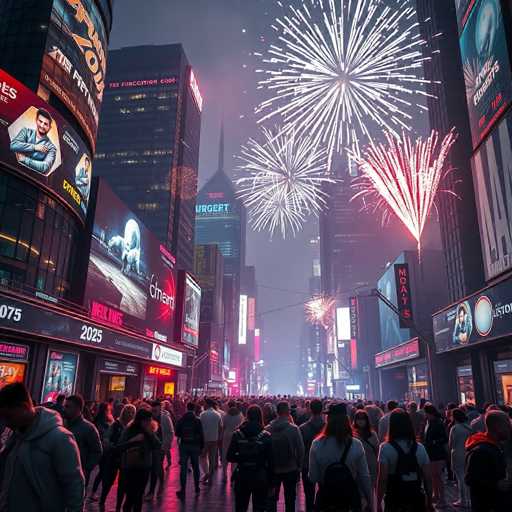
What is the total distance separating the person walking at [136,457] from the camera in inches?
252

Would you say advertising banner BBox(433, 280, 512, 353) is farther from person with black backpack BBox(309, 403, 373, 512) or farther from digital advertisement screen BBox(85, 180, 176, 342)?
digital advertisement screen BBox(85, 180, 176, 342)

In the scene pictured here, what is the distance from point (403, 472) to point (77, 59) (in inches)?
1342

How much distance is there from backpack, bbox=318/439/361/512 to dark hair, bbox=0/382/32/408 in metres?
2.84

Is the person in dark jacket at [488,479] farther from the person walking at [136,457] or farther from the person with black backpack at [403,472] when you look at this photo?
the person walking at [136,457]

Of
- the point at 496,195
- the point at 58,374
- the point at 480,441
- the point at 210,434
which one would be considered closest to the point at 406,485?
the point at 480,441

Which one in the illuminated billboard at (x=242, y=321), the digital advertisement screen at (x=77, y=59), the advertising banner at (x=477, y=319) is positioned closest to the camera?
the advertising banner at (x=477, y=319)

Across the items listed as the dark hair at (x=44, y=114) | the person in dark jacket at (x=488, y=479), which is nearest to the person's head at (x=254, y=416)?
the person in dark jacket at (x=488, y=479)

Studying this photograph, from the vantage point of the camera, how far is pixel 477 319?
2520 cm

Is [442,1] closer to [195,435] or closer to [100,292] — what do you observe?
[100,292]

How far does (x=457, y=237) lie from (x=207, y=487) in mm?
34389

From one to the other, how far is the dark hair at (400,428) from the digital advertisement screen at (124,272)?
2516cm

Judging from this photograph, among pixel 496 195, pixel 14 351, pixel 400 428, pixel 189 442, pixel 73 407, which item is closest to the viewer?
pixel 400 428

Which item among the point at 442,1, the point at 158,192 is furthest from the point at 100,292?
the point at 158,192

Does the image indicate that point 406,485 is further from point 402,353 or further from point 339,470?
point 402,353
